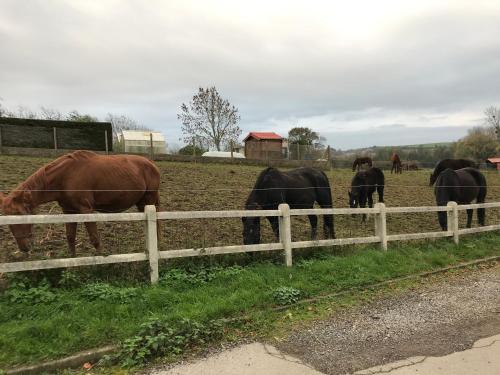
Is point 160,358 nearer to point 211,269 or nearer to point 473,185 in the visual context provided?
point 211,269

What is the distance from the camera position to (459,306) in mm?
4980

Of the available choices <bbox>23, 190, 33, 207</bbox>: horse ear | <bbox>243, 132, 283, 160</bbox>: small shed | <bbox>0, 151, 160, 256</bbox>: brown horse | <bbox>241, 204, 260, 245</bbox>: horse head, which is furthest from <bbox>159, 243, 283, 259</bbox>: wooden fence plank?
<bbox>243, 132, 283, 160</bbox>: small shed

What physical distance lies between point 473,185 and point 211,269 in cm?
826

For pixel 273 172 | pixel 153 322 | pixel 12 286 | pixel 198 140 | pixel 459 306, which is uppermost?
pixel 198 140

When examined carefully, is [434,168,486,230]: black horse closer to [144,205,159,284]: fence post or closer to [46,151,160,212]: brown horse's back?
[46,151,160,212]: brown horse's back

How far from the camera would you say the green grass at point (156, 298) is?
3.59 m

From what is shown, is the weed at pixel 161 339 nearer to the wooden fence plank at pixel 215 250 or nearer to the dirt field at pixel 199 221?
the wooden fence plank at pixel 215 250

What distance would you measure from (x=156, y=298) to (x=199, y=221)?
11.4 feet

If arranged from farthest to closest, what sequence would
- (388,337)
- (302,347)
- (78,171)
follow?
(78,171)
(388,337)
(302,347)

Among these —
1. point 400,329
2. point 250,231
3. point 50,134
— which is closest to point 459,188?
point 250,231

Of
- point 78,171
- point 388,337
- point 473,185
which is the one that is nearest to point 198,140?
point 473,185

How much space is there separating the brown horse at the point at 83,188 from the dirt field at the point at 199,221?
1.49 ft

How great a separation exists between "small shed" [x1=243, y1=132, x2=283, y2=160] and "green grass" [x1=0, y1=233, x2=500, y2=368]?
19241 millimetres

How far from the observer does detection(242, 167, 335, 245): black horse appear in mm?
6480
